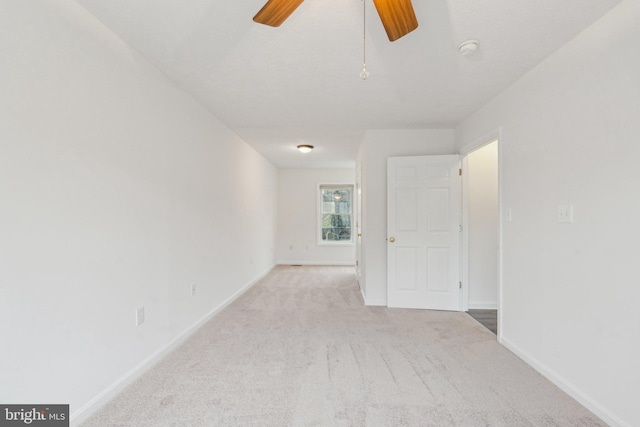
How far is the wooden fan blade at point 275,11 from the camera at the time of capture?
1.31 metres

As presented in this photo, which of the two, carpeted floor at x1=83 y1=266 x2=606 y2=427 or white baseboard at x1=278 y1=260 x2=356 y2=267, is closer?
carpeted floor at x1=83 y1=266 x2=606 y2=427

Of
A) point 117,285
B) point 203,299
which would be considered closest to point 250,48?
point 117,285

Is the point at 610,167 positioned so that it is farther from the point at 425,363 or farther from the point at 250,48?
the point at 250,48

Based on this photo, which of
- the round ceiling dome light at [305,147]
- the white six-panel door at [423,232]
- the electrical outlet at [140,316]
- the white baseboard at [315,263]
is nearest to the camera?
the electrical outlet at [140,316]

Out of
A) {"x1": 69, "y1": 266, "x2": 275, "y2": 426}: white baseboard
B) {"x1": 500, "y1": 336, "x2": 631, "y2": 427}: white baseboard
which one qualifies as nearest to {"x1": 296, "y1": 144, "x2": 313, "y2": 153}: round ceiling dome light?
{"x1": 69, "y1": 266, "x2": 275, "y2": 426}: white baseboard

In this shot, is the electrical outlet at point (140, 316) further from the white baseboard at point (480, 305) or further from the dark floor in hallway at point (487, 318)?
the white baseboard at point (480, 305)

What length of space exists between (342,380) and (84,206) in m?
1.99

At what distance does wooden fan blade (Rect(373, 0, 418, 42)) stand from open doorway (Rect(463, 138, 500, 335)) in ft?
9.03

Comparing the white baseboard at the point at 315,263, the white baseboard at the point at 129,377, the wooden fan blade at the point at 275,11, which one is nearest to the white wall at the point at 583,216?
the wooden fan blade at the point at 275,11

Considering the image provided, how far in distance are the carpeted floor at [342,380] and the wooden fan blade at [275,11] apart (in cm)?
212

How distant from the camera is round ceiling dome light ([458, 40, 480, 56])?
2008 mm

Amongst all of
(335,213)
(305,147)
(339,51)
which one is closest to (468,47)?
(339,51)

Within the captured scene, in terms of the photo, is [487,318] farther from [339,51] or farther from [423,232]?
[339,51]

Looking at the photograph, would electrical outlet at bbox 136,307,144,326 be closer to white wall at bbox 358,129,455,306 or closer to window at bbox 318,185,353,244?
white wall at bbox 358,129,455,306
